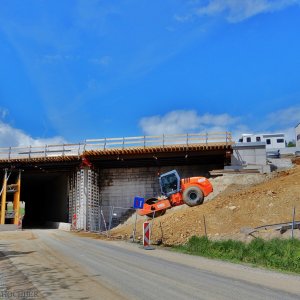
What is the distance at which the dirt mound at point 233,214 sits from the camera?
23.7m

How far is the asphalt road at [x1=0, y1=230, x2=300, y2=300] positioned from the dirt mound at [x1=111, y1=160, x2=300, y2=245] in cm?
940

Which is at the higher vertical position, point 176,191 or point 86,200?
point 176,191

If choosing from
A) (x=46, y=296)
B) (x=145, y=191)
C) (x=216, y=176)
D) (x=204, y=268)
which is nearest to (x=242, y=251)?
(x=204, y=268)

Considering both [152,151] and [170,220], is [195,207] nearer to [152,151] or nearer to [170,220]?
[170,220]

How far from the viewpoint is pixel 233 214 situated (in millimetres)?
25375

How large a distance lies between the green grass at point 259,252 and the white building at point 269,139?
3155 inches

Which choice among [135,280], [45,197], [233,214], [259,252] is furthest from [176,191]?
[45,197]

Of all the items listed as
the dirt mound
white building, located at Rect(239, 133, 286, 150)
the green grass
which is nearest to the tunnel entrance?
the dirt mound

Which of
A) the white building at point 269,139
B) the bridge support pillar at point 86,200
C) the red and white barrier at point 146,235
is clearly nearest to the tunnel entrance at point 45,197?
the bridge support pillar at point 86,200

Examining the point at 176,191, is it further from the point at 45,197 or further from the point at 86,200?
the point at 45,197

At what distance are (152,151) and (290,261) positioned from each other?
2395 centimetres

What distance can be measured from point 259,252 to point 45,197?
52831 mm

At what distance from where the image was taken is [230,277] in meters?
10.9

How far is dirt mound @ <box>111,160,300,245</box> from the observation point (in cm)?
2369
